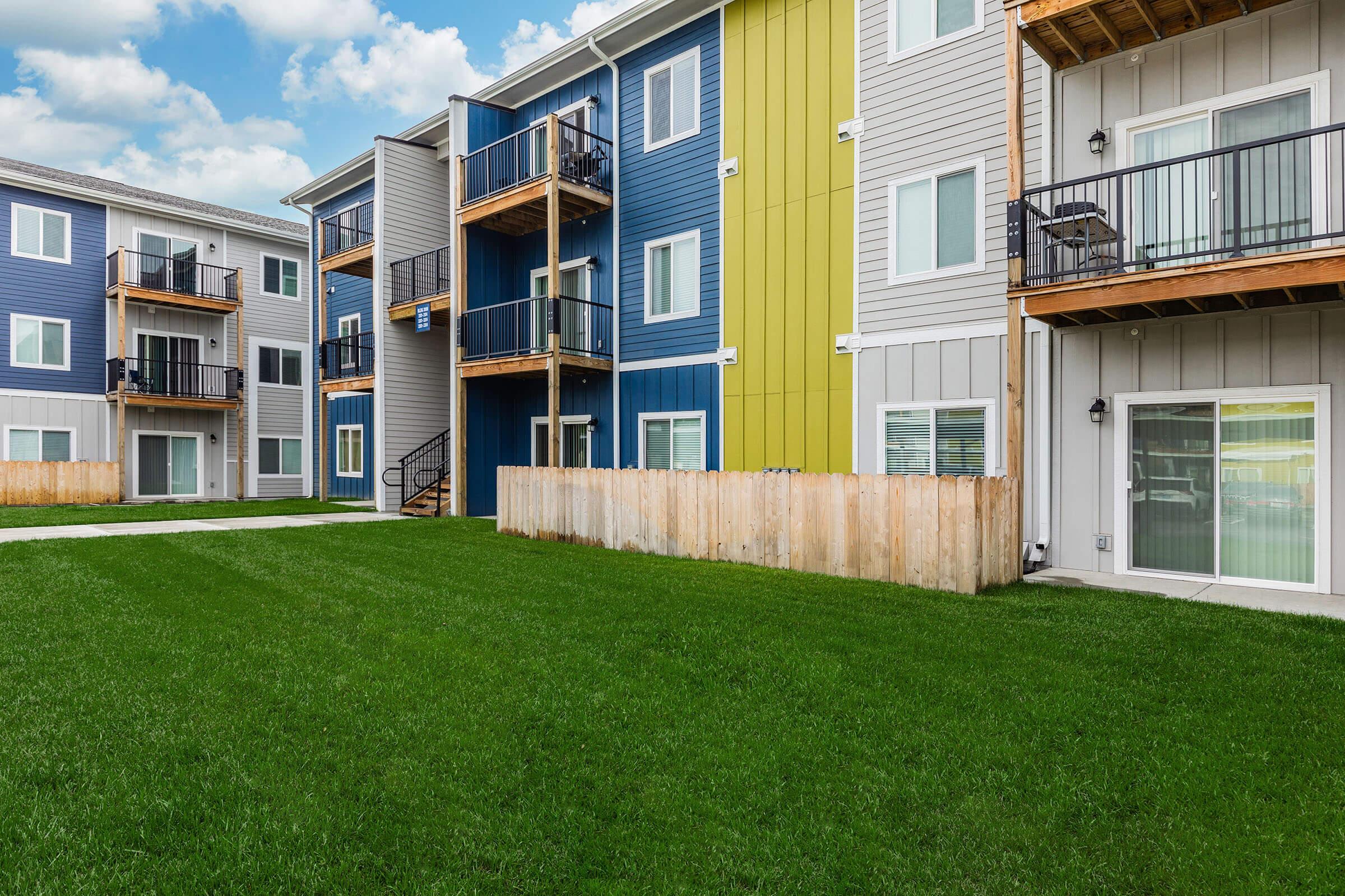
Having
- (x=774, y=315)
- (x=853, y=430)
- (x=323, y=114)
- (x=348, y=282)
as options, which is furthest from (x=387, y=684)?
(x=323, y=114)

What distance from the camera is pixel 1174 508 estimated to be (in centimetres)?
886

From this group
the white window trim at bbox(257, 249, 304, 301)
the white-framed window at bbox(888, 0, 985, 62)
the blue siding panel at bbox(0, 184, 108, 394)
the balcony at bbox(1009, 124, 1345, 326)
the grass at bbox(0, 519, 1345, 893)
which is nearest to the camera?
the grass at bbox(0, 519, 1345, 893)

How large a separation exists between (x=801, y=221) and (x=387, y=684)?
10.0 m

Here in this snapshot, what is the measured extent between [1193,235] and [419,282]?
16116mm

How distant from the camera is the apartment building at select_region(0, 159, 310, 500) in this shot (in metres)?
21.1

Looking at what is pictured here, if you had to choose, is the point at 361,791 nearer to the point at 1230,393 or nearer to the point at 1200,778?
the point at 1200,778

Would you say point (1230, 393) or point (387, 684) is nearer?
point (387, 684)

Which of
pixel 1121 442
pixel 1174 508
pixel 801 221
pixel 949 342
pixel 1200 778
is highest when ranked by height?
pixel 801 221

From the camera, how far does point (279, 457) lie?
25375 millimetres

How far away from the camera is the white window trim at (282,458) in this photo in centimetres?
2480

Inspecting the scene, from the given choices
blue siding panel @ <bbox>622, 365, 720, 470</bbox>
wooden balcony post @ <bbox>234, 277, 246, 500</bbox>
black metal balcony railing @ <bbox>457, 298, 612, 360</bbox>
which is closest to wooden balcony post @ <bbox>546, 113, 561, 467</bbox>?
black metal balcony railing @ <bbox>457, 298, 612, 360</bbox>

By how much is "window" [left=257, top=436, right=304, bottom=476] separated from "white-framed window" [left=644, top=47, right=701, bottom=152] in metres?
17.5

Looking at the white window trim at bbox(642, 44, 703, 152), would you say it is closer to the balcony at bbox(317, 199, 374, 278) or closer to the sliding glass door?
the balcony at bbox(317, 199, 374, 278)

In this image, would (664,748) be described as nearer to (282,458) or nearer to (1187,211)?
(1187,211)
